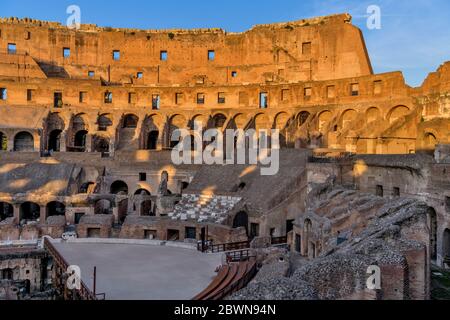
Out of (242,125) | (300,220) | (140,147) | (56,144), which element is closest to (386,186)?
(300,220)

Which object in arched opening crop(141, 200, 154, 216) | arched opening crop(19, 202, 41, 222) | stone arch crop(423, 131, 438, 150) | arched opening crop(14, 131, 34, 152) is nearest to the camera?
stone arch crop(423, 131, 438, 150)

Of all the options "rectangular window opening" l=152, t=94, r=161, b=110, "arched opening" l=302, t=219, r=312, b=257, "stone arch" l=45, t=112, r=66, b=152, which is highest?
"rectangular window opening" l=152, t=94, r=161, b=110

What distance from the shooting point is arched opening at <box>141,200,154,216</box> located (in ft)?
100

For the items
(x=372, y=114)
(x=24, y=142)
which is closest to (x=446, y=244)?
(x=372, y=114)

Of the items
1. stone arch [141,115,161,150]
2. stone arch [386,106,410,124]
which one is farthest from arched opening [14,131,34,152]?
stone arch [386,106,410,124]

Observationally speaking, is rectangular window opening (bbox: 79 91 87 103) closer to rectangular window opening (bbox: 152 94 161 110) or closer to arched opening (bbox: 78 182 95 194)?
rectangular window opening (bbox: 152 94 161 110)

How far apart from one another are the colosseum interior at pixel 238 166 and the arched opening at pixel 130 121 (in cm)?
20

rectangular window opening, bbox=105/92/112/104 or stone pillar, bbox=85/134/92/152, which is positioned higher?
rectangular window opening, bbox=105/92/112/104

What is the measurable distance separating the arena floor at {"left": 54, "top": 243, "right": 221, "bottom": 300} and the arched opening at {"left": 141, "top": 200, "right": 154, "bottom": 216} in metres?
6.49

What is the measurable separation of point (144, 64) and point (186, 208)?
24.5 metres

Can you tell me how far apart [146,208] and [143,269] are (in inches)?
489

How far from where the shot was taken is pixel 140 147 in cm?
3994

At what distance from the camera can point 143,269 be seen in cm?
1894
